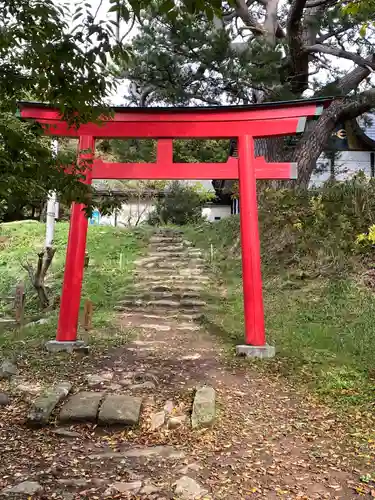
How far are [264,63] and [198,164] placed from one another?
348cm

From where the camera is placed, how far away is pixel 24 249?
14266 mm

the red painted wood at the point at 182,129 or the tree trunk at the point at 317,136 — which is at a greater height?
the tree trunk at the point at 317,136

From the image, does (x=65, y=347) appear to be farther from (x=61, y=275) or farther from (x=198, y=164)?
(x=61, y=275)

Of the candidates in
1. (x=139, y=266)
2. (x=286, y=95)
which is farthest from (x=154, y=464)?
(x=139, y=266)

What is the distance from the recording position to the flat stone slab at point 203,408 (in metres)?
4.18

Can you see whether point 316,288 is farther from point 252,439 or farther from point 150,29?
point 150,29

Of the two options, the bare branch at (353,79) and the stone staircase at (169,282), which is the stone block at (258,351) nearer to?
the stone staircase at (169,282)

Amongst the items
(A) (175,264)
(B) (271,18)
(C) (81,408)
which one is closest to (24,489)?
(C) (81,408)

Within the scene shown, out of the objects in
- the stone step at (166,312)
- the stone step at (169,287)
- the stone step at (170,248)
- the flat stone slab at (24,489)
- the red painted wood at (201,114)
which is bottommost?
the flat stone slab at (24,489)

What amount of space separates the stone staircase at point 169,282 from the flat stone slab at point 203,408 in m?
3.91

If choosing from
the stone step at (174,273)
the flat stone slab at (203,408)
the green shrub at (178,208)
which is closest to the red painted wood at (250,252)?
the flat stone slab at (203,408)

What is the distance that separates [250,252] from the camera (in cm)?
641

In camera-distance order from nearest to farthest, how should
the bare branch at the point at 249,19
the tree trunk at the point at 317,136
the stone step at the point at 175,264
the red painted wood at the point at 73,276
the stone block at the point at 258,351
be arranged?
the stone block at the point at 258,351 < the red painted wood at the point at 73,276 < the bare branch at the point at 249,19 < the tree trunk at the point at 317,136 < the stone step at the point at 175,264

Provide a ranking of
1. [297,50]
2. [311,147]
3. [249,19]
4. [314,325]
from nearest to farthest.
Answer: [314,325]
[297,50]
[249,19]
[311,147]
